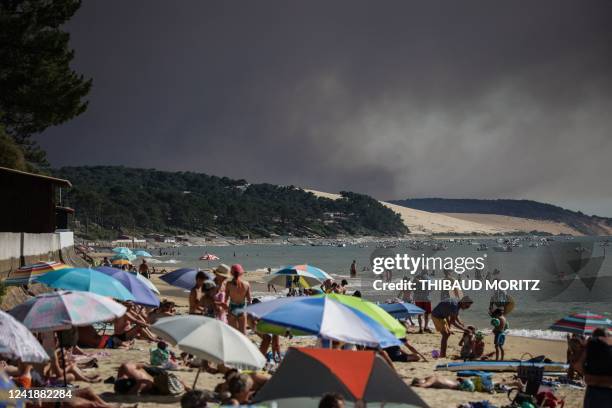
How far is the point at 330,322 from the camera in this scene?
22.4ft

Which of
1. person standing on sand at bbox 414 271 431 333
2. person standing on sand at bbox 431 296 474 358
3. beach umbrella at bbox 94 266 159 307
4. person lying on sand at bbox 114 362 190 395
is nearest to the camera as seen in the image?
person lying on sand at bbox 114 362 190 395

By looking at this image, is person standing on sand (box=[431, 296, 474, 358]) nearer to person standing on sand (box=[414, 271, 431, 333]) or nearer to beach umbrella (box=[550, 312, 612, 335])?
beach umbrella (box=[550, 312, 612, 335])

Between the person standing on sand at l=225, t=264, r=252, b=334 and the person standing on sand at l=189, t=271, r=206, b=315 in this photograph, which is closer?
the person standing on sand at l=225, t=264, r=252, b=334

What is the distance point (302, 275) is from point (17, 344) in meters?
12.0

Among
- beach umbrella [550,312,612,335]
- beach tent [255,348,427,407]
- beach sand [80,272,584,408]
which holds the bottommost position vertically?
beach sand [80,272,584,408]

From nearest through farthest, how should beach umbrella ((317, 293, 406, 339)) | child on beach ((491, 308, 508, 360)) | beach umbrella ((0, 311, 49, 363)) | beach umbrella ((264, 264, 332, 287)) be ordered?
beach umbrella ((0, 311, 49, 363)), beach umbrella ((317, 293, 406, 339)), child on beach ((491, 308, 508, 360)), beach umbrella ((264, 264, 332, 287))

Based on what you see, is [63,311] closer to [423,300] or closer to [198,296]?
[198,296]

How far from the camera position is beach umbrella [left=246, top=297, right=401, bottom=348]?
21.9 ft

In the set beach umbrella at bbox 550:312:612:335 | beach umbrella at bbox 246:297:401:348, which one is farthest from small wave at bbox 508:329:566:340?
beach umbrella at bbox 246:297:401:348

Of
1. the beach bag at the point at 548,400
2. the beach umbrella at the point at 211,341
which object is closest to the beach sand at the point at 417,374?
the beach bag at the point at 548,400

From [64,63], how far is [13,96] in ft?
9.56

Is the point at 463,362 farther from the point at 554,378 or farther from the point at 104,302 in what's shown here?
the point at 104,302

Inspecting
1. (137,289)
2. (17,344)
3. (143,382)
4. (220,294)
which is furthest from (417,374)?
(17,344)

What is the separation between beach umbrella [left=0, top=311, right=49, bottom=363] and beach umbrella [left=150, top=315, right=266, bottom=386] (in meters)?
1.57
